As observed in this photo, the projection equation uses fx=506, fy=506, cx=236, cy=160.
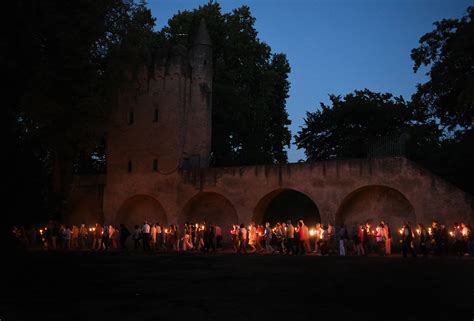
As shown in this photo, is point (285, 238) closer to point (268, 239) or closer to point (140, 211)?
point (268, 239)

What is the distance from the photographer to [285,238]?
22.2 m

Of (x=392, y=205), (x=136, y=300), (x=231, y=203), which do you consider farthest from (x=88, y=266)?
(x=392, y=205)

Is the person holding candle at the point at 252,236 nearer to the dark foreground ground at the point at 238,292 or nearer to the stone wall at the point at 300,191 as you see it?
the stone wall at the point at 300,191

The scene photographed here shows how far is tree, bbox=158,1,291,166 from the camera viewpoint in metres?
35.0

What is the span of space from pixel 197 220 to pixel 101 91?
8.88 m

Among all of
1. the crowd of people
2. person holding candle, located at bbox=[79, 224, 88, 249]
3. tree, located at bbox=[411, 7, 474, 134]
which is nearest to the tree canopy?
tree, located at bbox=[411, 7, 474, 134]

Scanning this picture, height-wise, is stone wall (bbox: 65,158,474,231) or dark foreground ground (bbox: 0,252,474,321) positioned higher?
stone wall (bbox: 65,158,474,231)

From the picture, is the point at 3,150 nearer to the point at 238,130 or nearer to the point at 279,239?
the point at 279,239

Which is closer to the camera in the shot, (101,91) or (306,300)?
(306,300)

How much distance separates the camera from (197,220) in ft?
94.0

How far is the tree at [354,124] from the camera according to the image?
131ft

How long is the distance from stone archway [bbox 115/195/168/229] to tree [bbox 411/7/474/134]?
51.3 ft

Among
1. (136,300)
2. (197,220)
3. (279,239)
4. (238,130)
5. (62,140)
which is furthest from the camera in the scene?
(238,130)

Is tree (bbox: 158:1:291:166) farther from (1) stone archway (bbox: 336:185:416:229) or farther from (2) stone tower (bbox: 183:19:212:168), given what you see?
(1) stone archway (bbox: 336:185:416:229)
